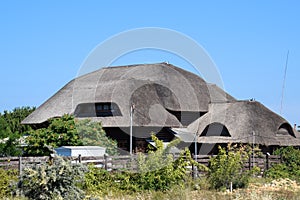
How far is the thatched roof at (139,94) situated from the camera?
1599 inches

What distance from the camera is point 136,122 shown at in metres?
38.8

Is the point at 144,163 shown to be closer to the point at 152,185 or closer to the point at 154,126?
the point at 152,185

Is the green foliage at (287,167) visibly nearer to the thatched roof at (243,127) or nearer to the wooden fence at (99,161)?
the wooden fence at (99,161)

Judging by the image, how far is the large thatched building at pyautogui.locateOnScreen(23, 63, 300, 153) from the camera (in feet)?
129

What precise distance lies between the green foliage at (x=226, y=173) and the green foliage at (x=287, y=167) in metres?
6.63

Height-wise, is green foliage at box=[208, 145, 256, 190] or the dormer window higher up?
the dormer window

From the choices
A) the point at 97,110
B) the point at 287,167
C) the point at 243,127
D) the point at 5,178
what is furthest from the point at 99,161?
the point at 243,127

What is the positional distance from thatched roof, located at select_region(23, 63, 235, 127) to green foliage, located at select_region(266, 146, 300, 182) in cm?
1093

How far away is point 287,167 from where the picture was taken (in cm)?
3038

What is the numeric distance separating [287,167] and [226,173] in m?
9.42

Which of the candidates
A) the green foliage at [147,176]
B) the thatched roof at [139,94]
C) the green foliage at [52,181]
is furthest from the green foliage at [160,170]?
the thatched roof at [139,94]

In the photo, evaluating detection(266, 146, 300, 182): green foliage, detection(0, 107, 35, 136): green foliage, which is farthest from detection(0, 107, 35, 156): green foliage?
detection(266, 146, 300, 182): green foliage

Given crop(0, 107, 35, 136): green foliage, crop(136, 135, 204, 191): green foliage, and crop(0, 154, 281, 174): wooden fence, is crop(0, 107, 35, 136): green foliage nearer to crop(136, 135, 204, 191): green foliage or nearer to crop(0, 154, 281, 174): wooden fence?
crop(0, 154, 281, 174): wooden fence

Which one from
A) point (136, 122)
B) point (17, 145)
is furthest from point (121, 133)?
point (17, 145)
